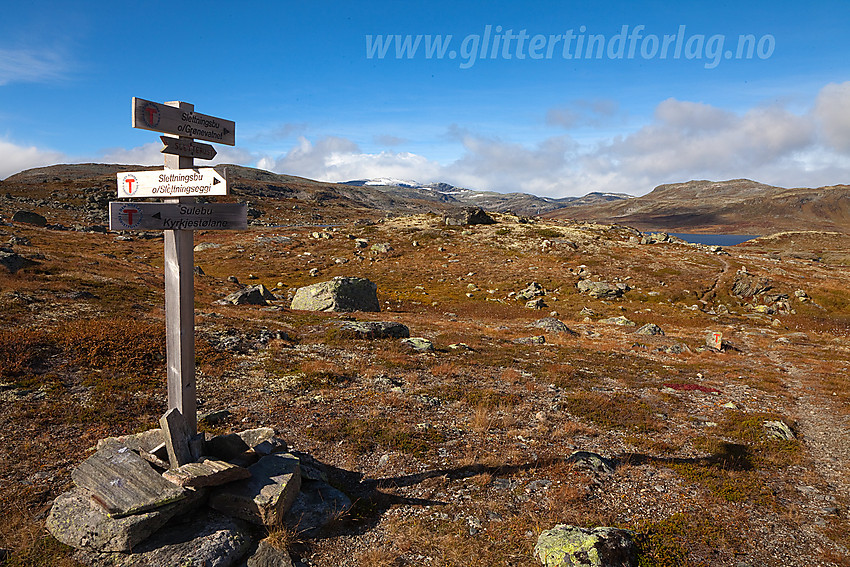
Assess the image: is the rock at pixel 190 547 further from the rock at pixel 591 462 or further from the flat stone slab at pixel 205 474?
the rock at pixel 591 462

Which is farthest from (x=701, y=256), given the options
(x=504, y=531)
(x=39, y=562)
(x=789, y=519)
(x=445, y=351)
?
(x=39, y=562)

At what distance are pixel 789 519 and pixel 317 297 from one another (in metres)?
34.1

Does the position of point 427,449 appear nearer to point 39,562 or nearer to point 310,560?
point 310,560

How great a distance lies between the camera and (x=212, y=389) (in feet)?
48.9

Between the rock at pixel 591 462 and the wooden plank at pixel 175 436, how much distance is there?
31.5 feet

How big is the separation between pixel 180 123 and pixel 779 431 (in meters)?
21.2

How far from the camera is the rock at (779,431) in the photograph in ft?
49.1

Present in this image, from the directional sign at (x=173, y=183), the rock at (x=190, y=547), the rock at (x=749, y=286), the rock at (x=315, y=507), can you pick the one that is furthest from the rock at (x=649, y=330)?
the directional sign at (x=173, y=183)

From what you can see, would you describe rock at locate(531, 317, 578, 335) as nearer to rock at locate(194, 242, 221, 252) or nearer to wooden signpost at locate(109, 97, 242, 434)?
wooden signpost at locate(109, 97, 242, 434)

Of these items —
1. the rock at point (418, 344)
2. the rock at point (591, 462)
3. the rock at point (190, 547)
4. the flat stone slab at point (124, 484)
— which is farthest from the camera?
the rock at point (418, 344)

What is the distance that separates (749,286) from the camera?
5372cm

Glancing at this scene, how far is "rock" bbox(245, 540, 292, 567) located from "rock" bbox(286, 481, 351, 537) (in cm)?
54

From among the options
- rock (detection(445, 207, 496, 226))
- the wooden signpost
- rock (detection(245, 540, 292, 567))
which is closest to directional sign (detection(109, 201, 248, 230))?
the wooden signpost

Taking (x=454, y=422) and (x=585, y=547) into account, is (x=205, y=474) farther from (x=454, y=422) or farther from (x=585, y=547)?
(x=454, y=422)
